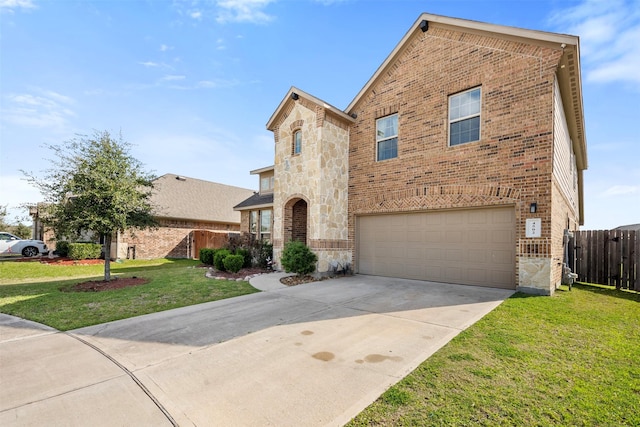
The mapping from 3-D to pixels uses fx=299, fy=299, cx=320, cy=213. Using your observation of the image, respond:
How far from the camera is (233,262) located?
12312 mm

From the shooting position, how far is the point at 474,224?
888 cm

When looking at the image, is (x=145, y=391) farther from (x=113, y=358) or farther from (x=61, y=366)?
(x=61, y=366)

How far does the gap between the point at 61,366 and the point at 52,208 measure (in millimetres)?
7593

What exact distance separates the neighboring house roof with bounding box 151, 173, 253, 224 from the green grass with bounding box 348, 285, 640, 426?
20213mm

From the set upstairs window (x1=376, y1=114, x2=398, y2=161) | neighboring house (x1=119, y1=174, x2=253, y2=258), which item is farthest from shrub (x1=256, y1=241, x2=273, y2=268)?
neighboring house (x1=119, y1=174, x2=253, y2=258)

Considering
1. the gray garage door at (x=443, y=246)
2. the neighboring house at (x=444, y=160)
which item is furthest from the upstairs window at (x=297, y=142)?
the gray garage door at (x=443, y=246)

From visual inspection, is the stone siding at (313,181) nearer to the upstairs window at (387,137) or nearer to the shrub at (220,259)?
the upstairs window at (387,137)

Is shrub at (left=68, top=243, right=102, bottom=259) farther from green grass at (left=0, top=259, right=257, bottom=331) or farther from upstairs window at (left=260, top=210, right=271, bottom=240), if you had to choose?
upstairs window at (left=260, top=210, right=271, bottom=240)

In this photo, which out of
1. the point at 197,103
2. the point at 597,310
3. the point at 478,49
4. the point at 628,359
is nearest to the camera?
the point at 628,359

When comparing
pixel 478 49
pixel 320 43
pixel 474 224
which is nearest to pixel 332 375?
pixel 474 224

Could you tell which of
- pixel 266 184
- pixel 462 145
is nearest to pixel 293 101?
pixel 462 145

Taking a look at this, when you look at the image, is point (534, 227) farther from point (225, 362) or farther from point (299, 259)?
point (225, 362)

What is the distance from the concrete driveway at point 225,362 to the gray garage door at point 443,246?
1892 mm

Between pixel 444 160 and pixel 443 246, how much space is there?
2.72 m
